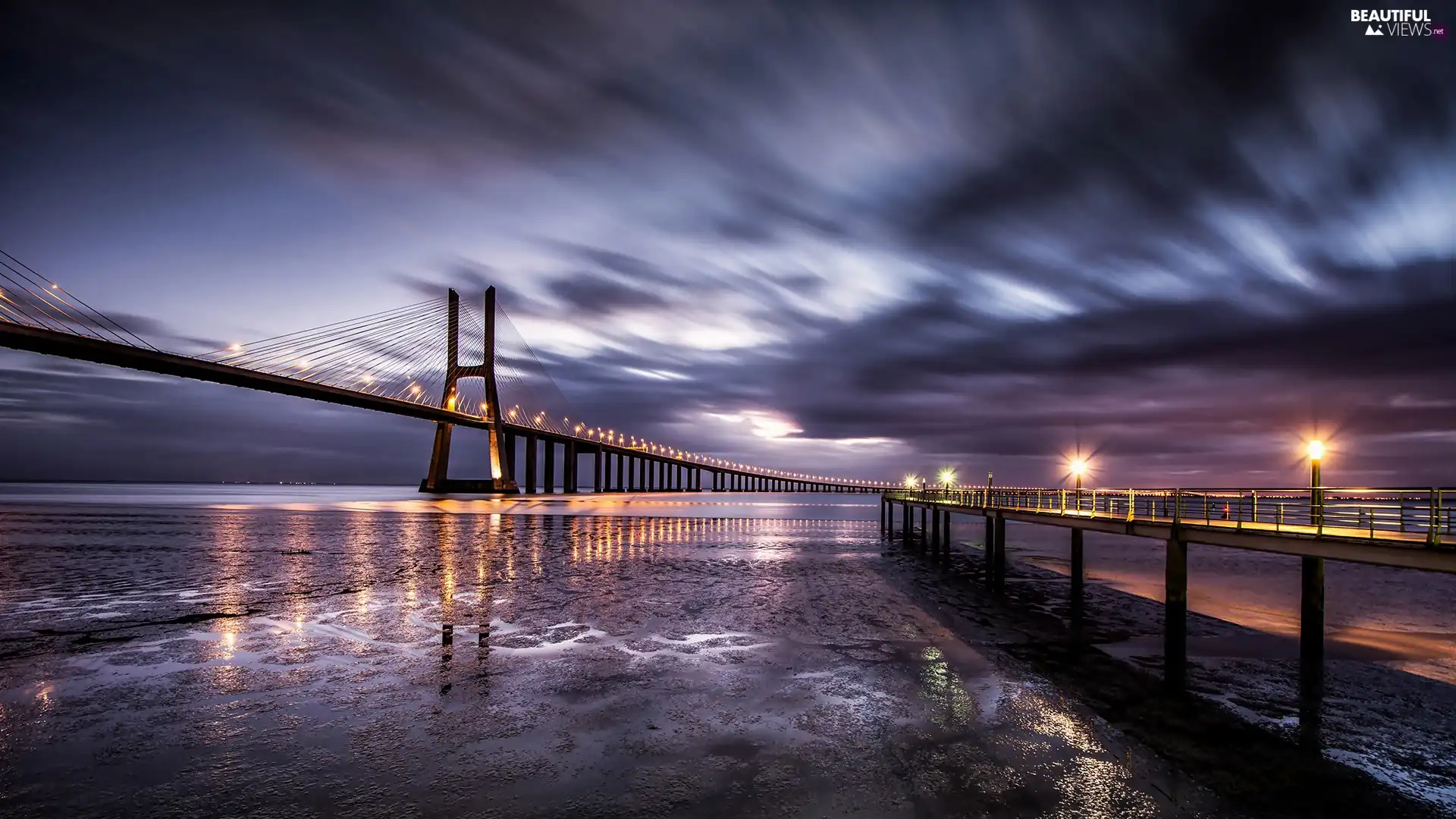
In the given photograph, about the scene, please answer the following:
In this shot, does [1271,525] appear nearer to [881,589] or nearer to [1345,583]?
[881,589]

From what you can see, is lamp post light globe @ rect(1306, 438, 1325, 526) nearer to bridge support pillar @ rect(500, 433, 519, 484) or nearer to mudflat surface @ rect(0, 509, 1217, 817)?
mudflat surface @ rect(0, 509, 1217, 817)

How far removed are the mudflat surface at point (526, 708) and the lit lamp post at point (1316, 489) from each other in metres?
6.94

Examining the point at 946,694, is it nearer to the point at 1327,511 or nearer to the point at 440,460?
the point at 1327,511

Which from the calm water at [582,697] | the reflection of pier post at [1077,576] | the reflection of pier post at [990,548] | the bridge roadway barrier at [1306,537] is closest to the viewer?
the calm water at [582,697]

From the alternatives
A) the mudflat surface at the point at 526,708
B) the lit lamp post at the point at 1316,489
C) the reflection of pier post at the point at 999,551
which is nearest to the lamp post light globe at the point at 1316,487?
the lit lamp post at the point at 1316,489

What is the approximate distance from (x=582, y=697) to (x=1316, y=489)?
49.5ft

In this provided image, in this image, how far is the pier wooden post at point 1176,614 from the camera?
53.1 feet

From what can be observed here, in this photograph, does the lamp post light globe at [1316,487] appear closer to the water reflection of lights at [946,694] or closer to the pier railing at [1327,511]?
the pier railing at [1327,511]

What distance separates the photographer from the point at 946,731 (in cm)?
1095

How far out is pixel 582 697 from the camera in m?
12.3

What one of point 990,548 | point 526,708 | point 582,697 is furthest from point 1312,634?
point 526,708

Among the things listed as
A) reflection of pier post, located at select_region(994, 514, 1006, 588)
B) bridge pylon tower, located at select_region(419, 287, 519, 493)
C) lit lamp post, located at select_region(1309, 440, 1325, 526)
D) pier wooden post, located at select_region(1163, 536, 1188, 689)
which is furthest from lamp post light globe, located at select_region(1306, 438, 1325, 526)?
bridge pylon tower, located at select_region(419, 287, 519, 493)

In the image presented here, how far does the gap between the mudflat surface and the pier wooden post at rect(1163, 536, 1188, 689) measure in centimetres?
371

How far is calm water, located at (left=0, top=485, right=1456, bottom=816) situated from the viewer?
864cm
